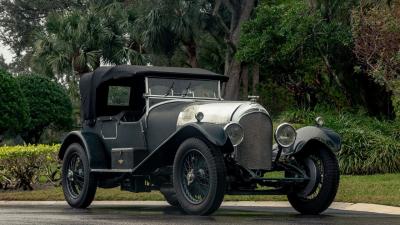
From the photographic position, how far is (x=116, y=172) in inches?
491

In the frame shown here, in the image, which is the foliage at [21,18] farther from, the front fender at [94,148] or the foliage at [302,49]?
the front fender at [94,148]

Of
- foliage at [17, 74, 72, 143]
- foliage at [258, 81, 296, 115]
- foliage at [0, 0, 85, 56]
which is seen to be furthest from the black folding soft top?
foliage at [0, 0, 85, 56]

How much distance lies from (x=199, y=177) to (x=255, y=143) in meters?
0.93

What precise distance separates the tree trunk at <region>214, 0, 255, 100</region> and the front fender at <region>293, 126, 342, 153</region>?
918 inches

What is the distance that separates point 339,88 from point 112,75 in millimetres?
17332

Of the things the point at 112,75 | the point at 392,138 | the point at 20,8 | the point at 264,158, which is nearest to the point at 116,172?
the point at 112,75

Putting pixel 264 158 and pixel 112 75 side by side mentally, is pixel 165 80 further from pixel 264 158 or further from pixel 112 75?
pixel 264 158

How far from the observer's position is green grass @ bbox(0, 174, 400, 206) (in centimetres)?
1383

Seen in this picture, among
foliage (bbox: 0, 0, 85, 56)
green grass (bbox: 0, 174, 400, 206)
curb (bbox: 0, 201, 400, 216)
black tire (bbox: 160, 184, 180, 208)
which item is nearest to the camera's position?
black tire (bbox: 160, 184, 180, 208)

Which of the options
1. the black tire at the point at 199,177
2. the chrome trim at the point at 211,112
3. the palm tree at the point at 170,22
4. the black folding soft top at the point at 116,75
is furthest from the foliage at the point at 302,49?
the black tire at the point at 199,177

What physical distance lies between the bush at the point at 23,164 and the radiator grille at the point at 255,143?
8.92 meters

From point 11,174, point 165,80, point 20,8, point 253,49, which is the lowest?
point 11,174

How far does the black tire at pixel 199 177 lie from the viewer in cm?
1016

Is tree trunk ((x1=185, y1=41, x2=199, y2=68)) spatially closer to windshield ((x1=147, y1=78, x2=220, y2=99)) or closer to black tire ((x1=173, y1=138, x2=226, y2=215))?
windshield ((x1=147, y1=78, x2=220, y2=99))
